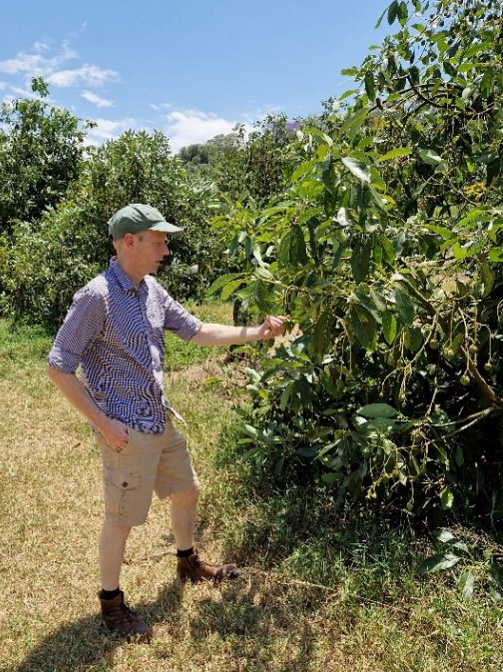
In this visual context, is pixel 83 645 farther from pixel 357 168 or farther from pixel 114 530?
pixel 357 168

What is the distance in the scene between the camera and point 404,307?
2121 millimetres

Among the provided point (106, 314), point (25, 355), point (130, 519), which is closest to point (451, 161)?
point (106, 314)

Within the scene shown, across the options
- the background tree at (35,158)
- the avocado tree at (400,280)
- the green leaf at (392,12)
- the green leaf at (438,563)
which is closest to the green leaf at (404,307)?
the avocado tree at (400,280)

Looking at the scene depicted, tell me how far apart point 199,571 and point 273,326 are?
120 cm

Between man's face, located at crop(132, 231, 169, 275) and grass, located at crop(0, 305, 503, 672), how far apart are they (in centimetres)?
147

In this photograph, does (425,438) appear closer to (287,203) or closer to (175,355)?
(287,203)

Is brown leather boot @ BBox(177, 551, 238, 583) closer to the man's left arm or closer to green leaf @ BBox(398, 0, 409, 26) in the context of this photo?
the man's left arm

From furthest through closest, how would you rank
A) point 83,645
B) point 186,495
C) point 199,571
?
point 199,571, point 186,495, point 83,645

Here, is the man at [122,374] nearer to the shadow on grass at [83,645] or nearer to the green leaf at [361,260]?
the shadow on grass at [83,645]

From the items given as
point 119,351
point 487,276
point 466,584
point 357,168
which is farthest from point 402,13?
point 466,584

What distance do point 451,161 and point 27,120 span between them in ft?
33.2

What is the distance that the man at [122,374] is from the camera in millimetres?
2387

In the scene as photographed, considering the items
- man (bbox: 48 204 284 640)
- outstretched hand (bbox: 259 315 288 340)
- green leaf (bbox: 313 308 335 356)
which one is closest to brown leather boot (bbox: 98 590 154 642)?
man (bbox: 48 204 284 640)

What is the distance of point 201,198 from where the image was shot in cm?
748
